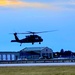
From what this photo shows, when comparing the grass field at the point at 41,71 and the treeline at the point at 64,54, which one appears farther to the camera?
the treeline at the point at 64,54

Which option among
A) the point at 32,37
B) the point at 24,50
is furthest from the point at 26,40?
the point at 24,50

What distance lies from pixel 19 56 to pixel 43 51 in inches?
315

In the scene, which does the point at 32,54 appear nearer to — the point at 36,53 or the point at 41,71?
the point at 36,53

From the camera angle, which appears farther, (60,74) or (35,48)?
(35,48)

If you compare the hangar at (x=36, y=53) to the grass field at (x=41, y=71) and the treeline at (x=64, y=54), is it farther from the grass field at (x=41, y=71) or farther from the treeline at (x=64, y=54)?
the grass field at (x=41, y=71)

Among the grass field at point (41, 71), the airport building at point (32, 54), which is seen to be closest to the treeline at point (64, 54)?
the airport building at point (32, 54)

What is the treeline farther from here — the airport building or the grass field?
the grass field

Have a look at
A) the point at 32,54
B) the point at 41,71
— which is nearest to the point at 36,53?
the point at 32,54

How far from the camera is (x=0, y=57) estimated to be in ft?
439

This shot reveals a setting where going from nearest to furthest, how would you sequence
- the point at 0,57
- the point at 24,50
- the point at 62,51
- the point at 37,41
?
the point at 37,41 → the point at 0,57 → the point at 24,50 → the point at 62,51

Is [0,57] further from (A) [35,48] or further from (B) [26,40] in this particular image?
(B) [26,40]

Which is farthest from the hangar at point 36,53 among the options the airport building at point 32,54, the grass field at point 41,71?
the grass field at point 41,71

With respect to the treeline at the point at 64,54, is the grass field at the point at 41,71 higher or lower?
lower

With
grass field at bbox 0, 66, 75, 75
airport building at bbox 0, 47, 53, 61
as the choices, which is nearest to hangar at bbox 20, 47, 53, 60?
airport building at bbox 0, 47, 53, 61
